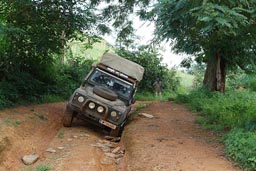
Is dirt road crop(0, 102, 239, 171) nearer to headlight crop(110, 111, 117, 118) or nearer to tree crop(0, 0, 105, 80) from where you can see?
headlight crop(110, 111, 117, 118)

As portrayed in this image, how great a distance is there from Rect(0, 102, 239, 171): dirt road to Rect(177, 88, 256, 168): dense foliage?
0.27 meters

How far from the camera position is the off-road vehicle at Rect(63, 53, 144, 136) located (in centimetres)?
905

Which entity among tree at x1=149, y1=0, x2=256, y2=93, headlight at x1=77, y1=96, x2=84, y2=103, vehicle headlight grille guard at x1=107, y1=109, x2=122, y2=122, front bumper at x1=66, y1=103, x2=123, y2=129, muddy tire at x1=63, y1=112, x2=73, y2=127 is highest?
tree at x1=149, y1=0, x2=256, y2=93

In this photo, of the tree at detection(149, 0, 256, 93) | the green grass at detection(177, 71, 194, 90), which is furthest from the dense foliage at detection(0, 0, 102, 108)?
the green grass at detection(177, 71, 194, 90)

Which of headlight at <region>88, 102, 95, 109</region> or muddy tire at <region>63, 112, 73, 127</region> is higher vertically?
headlight at <region>88, 102, 95, 109</region>

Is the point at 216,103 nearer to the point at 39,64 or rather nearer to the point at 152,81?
the point at 39,64

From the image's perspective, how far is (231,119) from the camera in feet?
30.5

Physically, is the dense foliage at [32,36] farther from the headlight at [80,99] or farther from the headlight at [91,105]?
Result: the headlight at [91,105]

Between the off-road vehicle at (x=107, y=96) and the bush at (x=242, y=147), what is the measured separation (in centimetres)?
291

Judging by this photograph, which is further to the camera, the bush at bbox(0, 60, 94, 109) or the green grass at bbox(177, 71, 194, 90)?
the green grass at bbox(177, 71, 194, 90)

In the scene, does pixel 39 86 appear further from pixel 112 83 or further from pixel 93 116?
pixel 93 116

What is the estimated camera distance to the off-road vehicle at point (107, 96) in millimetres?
9055

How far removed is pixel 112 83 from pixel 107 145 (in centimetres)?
208

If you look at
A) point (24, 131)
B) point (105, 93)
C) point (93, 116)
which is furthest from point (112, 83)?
point (24, 131)
